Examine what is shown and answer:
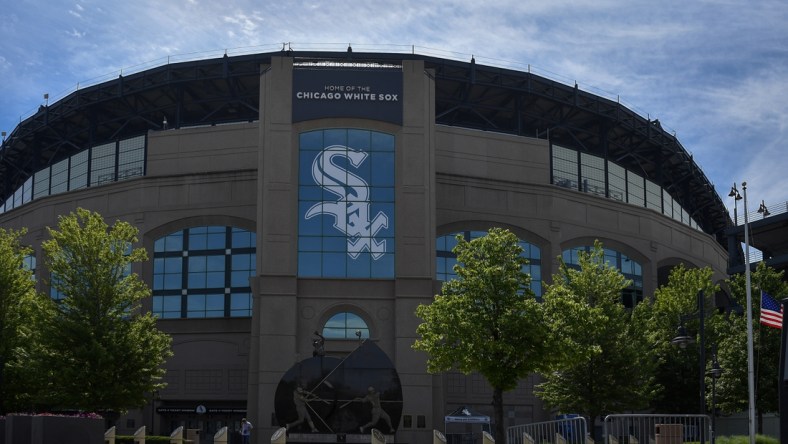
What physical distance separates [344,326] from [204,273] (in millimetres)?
12909

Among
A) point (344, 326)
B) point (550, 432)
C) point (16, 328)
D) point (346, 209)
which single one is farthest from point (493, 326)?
point (16, 328)

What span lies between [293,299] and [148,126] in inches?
1015

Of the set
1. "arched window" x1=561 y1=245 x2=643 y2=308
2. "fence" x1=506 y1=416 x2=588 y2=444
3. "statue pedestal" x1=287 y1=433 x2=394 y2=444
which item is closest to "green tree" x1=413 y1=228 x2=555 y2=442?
"statue pedestal" x1=287 y1=433 x2=394 y2=444

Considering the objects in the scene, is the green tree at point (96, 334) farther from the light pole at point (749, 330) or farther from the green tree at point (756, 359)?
the green tree at point (756, 359)

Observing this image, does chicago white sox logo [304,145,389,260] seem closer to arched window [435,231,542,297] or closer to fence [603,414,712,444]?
arched window [435,231,542,297]

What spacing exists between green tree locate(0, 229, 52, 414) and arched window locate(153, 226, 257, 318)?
1600 cm

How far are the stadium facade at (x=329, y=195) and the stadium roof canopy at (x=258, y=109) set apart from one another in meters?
0.20

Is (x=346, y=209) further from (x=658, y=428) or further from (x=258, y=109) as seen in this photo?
(x=658, y=428)

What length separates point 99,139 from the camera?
252 ft

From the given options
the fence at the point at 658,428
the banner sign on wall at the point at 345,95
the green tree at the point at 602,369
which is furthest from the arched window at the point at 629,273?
the fence at the point at 658,428

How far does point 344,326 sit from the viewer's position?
5800cm

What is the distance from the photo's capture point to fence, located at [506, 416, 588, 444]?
85.7 ft

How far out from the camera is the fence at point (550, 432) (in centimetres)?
2612

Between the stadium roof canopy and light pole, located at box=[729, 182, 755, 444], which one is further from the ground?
the stadium roof canopy
